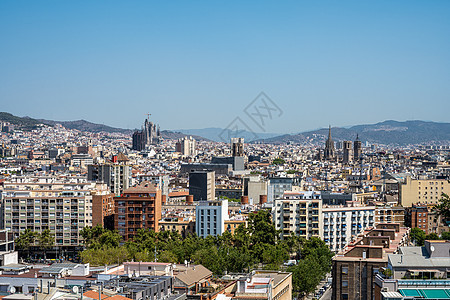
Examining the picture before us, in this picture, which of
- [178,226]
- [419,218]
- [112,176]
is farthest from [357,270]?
[112,176]

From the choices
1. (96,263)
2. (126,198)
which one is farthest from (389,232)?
(126,198)

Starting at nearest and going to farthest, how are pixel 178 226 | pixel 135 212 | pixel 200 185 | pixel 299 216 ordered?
pixel 299 216, pixel 135 212, pixel 178 226, pixel 200 185

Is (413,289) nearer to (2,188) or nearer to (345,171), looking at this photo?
(2,188)

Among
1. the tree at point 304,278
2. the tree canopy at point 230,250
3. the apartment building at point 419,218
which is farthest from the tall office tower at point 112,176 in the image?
the tree at point 304,278

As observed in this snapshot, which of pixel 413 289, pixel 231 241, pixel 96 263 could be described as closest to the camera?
pixel 413 289

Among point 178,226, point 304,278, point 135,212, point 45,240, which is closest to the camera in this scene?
point 304,278

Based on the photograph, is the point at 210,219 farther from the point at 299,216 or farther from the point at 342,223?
the point at 342,223

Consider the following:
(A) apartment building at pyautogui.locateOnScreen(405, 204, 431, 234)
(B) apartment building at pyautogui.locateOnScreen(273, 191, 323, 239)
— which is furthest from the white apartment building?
(A) apartment building at pyautogui.locateOnScreen(405, 204, 431, 234)
